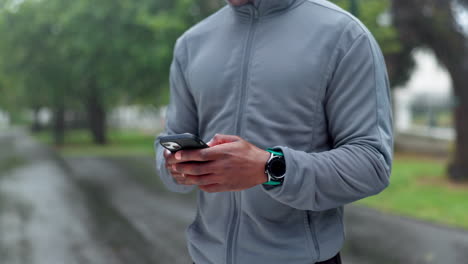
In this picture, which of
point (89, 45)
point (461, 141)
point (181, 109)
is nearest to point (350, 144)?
point (181, 109)

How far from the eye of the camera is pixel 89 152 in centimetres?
2058

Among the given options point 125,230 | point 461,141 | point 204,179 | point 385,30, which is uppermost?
point 204,179

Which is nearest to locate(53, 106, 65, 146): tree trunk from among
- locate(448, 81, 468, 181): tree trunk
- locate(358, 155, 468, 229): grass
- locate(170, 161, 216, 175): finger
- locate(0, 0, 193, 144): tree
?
locate(0, 0, 193, 144): tree

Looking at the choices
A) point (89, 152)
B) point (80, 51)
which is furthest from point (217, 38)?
point (89, 152)

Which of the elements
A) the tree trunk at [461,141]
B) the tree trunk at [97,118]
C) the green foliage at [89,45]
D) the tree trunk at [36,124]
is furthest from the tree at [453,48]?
the tree trunk at [36,124]

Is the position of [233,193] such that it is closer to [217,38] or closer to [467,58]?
[217,38]

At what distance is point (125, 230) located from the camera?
22.8ft

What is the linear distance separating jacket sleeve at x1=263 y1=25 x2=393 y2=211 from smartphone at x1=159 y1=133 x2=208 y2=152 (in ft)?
0.70

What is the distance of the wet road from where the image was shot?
5746 millimetres

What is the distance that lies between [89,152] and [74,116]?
19.3 metres

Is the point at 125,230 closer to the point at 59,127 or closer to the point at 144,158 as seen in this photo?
the point at 144,158

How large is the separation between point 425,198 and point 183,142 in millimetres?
8856

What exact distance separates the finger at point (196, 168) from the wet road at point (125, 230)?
461 centimetres

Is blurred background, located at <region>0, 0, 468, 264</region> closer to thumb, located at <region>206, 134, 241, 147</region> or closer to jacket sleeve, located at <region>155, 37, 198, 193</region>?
jacket sleeve, located at <region>155, 37, 198, 193</region>
